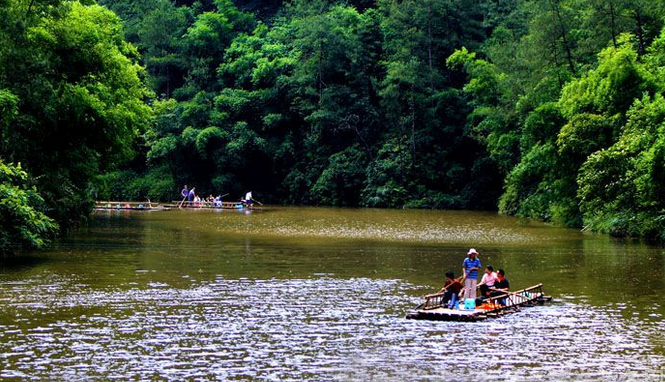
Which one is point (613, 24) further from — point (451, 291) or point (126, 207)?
point (126, 207)

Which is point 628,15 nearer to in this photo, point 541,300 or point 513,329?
point 541,300

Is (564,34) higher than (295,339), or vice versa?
(564,34)

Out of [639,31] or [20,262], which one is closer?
[20,262]

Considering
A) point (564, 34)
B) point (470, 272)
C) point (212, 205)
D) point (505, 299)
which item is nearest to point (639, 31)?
point (564, 34)

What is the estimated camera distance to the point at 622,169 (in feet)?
147

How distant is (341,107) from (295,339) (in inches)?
2494

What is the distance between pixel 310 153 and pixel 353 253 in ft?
158

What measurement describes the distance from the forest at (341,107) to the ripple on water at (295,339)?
1067cm

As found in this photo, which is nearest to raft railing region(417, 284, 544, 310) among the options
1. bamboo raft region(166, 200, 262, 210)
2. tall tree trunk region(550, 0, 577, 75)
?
tall tree trunk region(550, 0, 577, 75)

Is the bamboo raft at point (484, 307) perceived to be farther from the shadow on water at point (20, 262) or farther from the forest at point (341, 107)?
the forest at point (341, 107)

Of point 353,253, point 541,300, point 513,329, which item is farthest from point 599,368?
point 353,253

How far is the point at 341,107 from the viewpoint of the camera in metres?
83.2

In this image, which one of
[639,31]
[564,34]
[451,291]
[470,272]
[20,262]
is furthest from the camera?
[564,34]

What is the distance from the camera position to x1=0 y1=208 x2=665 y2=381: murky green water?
1820 cm
